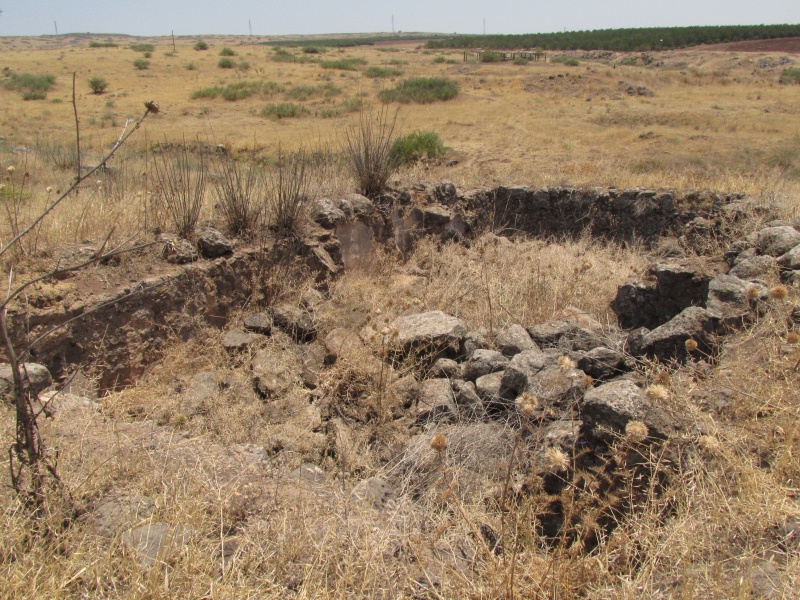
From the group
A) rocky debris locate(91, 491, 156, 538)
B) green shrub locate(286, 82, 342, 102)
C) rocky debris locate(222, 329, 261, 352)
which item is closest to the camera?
rocky debris locate(91, 491, 156, 538)

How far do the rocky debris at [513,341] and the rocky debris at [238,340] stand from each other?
221 cm

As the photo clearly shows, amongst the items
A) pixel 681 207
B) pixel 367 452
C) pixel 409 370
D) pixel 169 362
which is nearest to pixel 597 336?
pixel 409 370

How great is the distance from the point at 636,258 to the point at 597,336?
12.1 feet

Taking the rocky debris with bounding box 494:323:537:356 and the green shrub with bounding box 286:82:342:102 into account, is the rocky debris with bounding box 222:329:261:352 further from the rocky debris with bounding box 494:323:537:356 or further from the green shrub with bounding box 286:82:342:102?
the green shrub with bounding box 286:82:342:102

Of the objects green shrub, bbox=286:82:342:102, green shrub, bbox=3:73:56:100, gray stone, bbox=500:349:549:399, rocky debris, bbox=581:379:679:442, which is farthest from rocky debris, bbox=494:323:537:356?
green shrub, bbox=3:73:56:100

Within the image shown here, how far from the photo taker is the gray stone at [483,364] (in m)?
4.45

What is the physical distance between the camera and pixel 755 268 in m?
5.13

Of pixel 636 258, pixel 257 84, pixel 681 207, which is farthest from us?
pixel 257 84

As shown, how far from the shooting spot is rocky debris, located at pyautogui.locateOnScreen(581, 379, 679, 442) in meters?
2.65

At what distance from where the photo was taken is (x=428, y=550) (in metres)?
2.36

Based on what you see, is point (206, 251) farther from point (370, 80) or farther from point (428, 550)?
point (370, 80)

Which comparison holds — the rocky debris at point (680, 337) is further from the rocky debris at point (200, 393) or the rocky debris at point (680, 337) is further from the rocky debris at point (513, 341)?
the rocky debris at point (200, 393)

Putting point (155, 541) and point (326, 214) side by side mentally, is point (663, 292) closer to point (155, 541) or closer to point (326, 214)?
point (326, 214)

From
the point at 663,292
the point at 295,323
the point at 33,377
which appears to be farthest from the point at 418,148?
the point at 33,377
